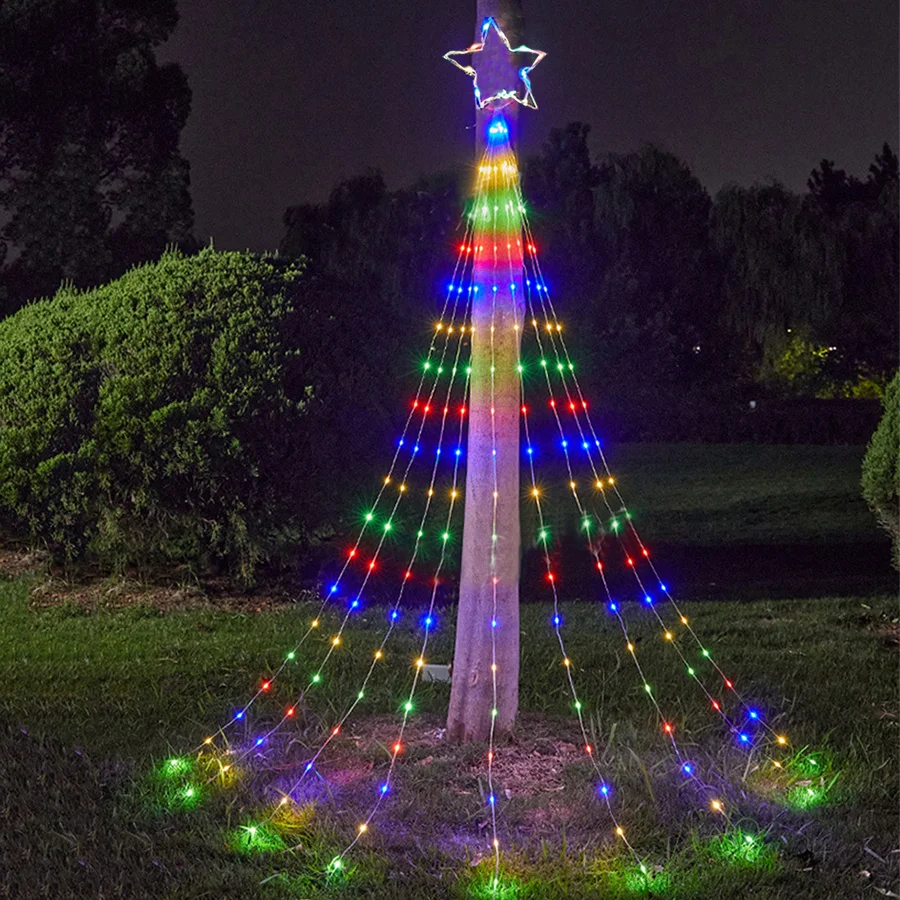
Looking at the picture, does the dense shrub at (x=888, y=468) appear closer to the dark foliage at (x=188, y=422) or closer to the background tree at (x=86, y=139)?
the dark foliage at (x=188, y=422)

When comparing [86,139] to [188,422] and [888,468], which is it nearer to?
[188,422]

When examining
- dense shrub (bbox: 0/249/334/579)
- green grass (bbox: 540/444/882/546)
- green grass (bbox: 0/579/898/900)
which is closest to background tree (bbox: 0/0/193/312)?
green grass (bbox: 540/444/882/546)

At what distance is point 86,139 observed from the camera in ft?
62.0

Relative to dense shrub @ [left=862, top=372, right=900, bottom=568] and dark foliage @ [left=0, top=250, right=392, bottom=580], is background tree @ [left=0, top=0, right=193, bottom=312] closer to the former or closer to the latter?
dark foliage @ [left=0, top=250, right=392, bottom=580]

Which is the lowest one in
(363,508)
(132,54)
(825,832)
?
(825,832)

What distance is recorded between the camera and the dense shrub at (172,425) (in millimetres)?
8484

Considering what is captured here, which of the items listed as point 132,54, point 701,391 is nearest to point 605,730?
point 132,54

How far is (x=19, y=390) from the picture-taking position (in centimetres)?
896

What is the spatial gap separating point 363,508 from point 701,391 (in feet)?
51.2

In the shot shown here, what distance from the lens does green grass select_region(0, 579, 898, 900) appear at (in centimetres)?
390

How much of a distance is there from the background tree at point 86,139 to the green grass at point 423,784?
12.6m

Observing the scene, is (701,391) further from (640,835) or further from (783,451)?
(640,835)

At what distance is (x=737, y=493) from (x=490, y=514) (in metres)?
11.9

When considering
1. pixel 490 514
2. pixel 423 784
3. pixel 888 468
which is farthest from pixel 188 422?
pixel 888 468
